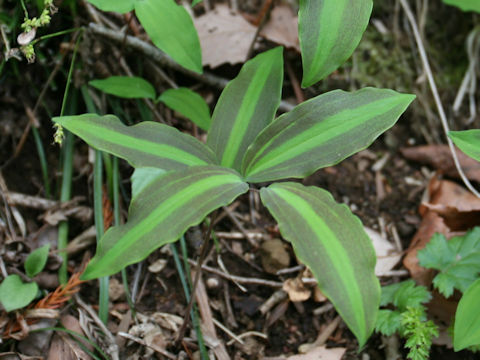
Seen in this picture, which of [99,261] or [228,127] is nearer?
[99,261]

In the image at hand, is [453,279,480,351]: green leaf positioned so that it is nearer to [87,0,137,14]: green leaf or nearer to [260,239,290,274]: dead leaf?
[260,239,290,274]: dead leaf

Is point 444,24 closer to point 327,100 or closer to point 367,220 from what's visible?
point 367,220

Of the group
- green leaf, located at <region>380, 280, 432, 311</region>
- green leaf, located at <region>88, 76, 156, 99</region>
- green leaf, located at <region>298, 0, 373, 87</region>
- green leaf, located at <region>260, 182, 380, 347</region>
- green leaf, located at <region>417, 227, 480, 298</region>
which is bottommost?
green leaf, located at <region>380, 280, 432, 311</region>

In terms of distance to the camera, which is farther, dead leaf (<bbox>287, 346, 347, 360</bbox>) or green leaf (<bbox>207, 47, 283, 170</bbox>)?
dead leaf (<bbox>287, 346, 347, 360</bbox>)

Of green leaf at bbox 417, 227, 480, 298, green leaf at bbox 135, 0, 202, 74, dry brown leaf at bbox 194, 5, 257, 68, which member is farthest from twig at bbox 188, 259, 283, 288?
dry brown leaf at bbox 194, 5, 257, 68

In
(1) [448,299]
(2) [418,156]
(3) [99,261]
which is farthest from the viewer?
(2) [418,156]

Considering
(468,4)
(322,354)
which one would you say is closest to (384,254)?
(322,354)

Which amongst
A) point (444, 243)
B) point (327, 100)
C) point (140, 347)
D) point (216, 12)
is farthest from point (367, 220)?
point (216, 12)
